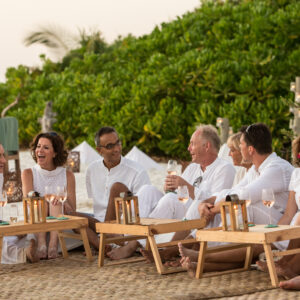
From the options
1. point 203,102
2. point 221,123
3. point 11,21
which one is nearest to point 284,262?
point 221,123

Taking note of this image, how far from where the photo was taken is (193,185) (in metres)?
6.41

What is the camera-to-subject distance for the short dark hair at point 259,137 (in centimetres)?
552

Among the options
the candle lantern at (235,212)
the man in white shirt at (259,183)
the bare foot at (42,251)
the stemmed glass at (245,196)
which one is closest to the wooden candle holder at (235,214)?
the candle lantern at (235,212)

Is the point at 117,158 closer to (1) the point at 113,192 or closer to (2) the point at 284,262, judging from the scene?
(1) the point at 113,192

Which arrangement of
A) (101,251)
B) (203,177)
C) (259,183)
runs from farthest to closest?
(203,177) < (101,251) < (259,183)

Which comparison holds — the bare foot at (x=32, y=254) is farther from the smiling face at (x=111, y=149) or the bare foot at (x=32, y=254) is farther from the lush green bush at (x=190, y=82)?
the lush green bush at (x=190, y=82)

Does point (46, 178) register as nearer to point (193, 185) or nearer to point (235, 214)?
point (193, 185)

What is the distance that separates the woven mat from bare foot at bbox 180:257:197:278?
61 mm

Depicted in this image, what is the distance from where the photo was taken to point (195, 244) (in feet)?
19.1

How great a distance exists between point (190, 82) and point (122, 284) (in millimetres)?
15994

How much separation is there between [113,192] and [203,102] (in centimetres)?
1457

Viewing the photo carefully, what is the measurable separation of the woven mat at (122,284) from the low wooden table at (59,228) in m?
0.31

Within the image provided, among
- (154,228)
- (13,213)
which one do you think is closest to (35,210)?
(13,213)

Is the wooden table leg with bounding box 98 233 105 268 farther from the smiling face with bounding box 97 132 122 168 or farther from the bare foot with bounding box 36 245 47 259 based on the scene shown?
the smiling face with bounding box 97 132 122 168
